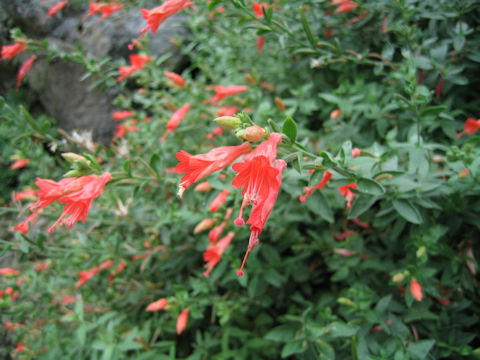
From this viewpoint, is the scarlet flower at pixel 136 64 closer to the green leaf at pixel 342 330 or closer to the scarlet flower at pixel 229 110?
the scarlet flower at pixel 229 110

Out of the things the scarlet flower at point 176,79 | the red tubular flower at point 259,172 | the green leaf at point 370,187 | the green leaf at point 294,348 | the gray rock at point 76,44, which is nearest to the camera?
the red tubular flower at point 259,172

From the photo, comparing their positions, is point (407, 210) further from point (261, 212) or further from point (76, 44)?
point (76, 44)

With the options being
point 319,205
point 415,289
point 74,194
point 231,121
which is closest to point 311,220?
point 319,205

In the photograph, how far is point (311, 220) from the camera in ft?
6.69

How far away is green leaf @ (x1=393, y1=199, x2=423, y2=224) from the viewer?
144 centimetres

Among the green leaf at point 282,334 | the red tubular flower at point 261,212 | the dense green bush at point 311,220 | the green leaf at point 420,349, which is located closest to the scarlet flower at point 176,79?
the dense green bush at point 311,220

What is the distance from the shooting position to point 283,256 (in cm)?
246

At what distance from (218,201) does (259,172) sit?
71 cm

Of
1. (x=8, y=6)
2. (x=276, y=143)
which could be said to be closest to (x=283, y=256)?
(x=276, y=143)

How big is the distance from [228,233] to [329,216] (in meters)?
0.66

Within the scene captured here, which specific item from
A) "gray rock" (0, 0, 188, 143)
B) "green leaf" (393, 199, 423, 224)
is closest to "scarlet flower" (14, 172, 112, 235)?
"green leaf" (393, 199, 423, 224)

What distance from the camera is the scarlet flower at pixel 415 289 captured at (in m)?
1.54

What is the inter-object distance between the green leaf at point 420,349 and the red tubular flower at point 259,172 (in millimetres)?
1084

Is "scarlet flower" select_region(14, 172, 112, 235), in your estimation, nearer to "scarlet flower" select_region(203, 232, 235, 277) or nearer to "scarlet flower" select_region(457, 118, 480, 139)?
"scarlet flower" select_region(203, 232, 235, 277)
